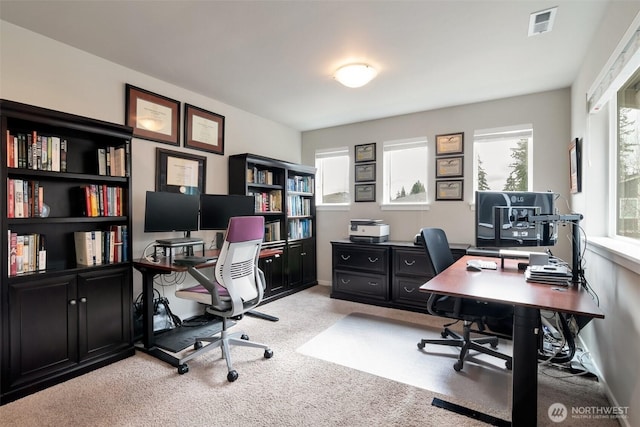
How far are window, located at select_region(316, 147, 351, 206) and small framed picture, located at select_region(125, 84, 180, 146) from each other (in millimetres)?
2310

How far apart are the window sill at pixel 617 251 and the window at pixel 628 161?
0.10 meters

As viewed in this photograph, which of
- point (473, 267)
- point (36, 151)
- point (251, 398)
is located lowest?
point (251, 398)

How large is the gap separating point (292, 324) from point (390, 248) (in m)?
1.52

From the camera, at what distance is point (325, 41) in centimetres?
237

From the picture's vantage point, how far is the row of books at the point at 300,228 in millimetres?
4492

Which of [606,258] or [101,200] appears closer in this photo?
[606,258]

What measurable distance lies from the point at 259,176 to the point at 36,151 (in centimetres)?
225

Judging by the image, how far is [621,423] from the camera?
1673 millimetres

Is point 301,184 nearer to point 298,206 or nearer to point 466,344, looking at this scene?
point 298,206

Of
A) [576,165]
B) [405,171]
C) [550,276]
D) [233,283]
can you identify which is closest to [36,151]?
[233,283]

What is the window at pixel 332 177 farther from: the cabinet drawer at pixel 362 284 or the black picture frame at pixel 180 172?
the black picture frame at pixel 180 172

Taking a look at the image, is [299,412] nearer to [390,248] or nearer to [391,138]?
[390,248]

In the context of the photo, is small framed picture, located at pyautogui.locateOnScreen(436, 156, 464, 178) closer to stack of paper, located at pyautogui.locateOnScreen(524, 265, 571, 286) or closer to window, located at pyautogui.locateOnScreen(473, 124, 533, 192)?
window, located at pyautogui.locateOnScreen(473, 124, 533, 192)

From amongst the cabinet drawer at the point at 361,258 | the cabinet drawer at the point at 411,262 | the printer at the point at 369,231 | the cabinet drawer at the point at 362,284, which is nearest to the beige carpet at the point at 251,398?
the cabinet drawer at the point at 411,262
